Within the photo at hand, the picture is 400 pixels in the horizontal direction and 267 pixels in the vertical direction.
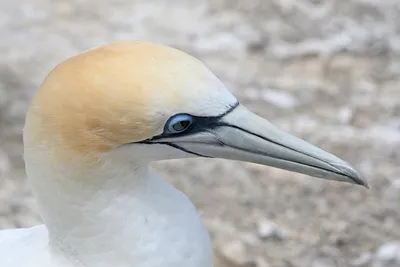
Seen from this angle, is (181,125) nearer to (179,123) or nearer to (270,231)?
(179,123)

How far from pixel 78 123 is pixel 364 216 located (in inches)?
82.6

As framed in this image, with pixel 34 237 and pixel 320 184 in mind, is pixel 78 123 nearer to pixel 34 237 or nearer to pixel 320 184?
pixel 34 237

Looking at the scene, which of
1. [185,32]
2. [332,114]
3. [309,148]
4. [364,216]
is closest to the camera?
[309,148]

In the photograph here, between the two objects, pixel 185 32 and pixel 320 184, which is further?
pixel 185 32

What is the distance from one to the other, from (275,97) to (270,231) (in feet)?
3.59

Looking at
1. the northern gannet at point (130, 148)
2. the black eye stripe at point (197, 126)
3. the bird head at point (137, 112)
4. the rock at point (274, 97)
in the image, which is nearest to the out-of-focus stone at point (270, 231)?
the rock at point (274, 97)

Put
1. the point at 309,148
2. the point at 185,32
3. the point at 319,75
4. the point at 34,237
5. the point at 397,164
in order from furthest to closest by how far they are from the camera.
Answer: the point at 185,32 < the point at 319,75 < the point at 397,164 < the point at 34,237 < the point at 309,148

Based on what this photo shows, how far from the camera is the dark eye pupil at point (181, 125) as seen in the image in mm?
1808

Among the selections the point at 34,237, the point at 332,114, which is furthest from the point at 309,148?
the point at 332,114

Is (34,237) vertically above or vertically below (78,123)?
below

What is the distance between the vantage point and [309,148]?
198 cm

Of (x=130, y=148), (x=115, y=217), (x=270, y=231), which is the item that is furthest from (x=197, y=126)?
(x=270, y=231)

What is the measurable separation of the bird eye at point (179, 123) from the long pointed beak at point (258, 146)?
0.04 metres

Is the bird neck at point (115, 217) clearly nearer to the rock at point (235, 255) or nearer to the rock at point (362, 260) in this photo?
the rock at point (235, 255)
